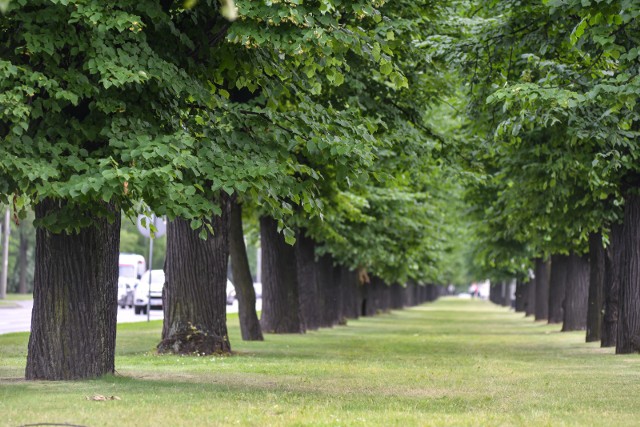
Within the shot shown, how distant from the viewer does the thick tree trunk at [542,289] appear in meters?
56.4

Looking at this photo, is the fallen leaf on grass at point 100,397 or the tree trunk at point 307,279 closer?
the fallen leaf on grass at point 100,397

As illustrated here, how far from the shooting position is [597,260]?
108 feet

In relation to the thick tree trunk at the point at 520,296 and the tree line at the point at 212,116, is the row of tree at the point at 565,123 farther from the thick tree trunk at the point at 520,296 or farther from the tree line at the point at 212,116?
the thick tree trunk at the point at 520,296

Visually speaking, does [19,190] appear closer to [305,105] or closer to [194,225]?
[194,225]

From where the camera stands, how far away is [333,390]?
48.6ft

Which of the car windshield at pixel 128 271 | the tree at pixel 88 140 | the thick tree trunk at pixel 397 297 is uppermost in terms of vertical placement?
the tree at pixel 88 140

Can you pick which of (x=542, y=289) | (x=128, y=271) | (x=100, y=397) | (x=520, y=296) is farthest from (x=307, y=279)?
(x=520, y=296)

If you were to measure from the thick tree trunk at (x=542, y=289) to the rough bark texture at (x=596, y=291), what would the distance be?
23.1 meters

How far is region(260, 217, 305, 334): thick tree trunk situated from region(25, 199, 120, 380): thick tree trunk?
18.6 m

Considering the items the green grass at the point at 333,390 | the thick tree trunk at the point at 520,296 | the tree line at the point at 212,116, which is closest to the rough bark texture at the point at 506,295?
the thick tree trunk at the point at 520,296

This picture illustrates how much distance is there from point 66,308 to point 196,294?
7.51 metres

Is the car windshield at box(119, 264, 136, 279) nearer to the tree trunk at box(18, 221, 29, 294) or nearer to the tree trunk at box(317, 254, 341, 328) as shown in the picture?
the tree trunk at box(18, 221, 29, 294)

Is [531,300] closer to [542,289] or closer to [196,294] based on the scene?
[542,289]

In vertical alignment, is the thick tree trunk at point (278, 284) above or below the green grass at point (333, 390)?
above
